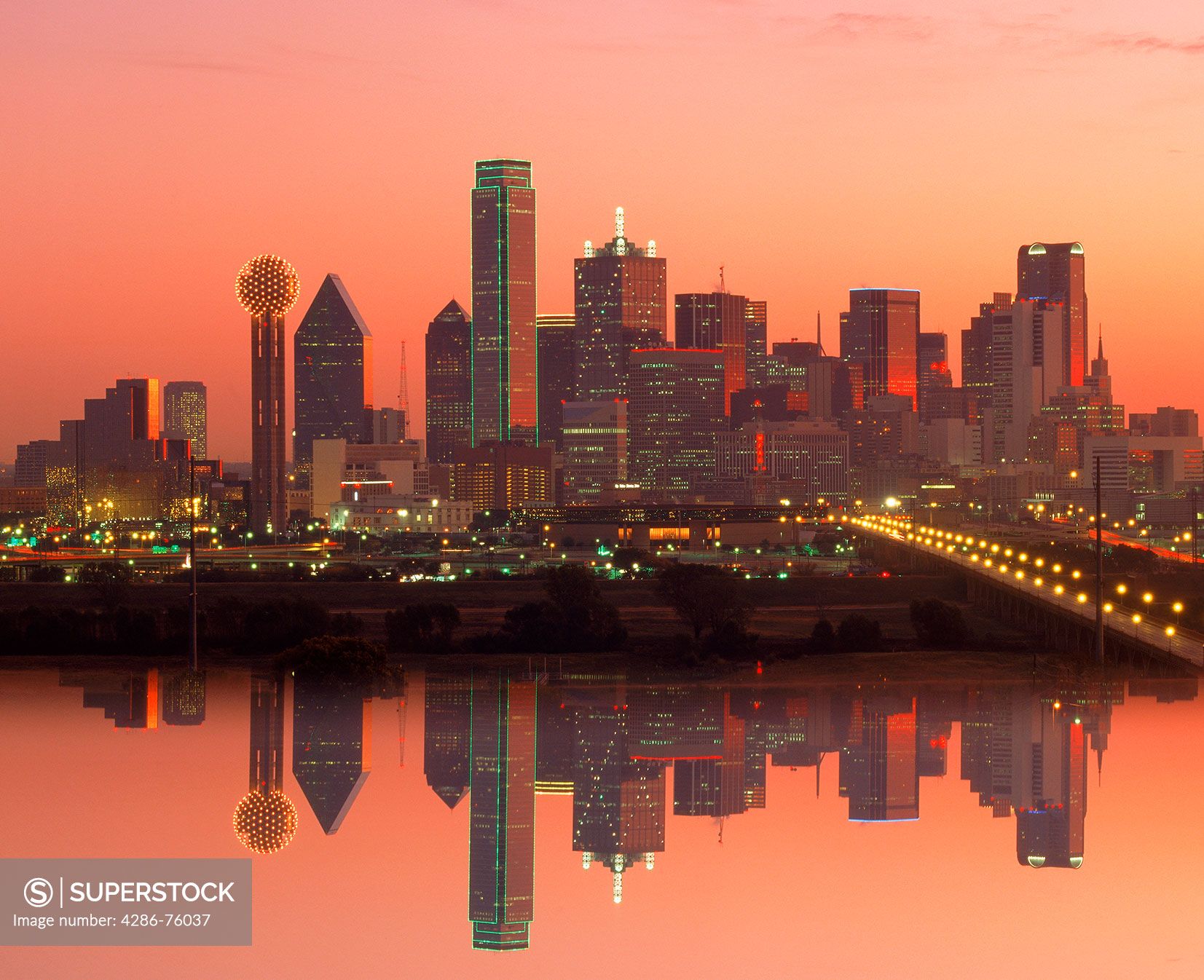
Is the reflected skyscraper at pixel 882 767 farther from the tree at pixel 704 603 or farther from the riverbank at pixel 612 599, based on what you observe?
the riverbank at pixel 612 599

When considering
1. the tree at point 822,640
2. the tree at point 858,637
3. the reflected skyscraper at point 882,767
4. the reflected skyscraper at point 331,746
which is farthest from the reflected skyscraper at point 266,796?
the tree at point 858,637

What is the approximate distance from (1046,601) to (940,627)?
497 centimetres

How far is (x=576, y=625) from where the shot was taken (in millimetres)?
66250

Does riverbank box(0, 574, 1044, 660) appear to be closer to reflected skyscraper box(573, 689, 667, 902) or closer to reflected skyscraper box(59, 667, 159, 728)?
reflected skyscraper box(59, 667, 159, 728)

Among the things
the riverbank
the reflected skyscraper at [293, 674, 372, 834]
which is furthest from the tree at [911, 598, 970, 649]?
the reflected skyscraper at [293, 674, 372, 834]

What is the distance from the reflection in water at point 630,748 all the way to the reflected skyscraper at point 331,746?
0.08m

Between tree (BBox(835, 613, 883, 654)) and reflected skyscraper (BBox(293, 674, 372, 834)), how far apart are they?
22.3 meters

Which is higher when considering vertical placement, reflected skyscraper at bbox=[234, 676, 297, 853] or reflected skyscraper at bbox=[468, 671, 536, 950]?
reflected skyscraper at bbox=[234, 676, 297, 853]

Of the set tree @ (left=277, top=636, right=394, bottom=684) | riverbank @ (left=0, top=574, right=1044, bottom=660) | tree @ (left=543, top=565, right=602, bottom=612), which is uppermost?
tree @ (left=543, top=565, right=602, bottom=612)

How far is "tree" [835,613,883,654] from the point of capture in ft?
214

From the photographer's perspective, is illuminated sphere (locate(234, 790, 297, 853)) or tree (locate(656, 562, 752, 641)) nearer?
illuminated sphere (locate(234, 790, 297, 853))

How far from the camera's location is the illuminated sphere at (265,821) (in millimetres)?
28730

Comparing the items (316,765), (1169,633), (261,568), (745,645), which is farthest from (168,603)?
(316,765)

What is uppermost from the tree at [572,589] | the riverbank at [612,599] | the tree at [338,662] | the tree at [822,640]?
the tree at [572,589]
